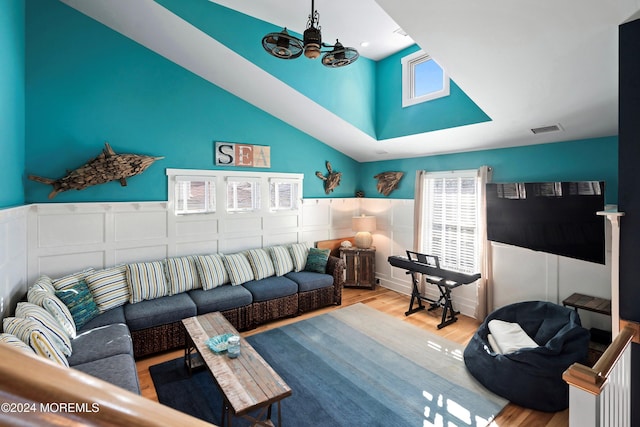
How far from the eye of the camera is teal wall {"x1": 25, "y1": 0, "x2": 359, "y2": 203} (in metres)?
3.24

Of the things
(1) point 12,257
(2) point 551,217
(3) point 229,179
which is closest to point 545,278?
(2) point 551,217

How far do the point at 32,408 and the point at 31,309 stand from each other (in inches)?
112

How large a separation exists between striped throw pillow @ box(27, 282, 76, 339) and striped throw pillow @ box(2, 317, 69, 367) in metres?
0.51

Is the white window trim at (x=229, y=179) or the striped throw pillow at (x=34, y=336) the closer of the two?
the striped throw pillow at (x=34, y=336)

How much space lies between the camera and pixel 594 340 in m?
3.21

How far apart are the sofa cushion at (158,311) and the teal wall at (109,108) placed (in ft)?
4.40

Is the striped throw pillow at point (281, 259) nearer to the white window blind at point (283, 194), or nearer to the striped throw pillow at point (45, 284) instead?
the white window blind at point (283, 194)

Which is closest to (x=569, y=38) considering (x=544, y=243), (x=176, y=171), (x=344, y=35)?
(x=544, y=243)

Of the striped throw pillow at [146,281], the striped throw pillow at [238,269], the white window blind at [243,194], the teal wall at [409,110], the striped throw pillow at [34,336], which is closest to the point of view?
the striped throw pillow at [34,336]

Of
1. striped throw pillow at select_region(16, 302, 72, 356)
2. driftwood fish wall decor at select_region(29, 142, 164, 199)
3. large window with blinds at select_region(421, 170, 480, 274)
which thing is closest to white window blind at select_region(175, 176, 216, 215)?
driftwood fish wall decor at select_region(29, 142, 164, 199)

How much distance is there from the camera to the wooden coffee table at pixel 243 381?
202 centimetres

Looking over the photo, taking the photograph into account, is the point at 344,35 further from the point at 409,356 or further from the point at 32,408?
the point at 32,408

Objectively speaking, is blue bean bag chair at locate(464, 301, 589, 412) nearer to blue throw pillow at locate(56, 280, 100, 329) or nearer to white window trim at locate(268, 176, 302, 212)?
white window trim at locate(268, 176, 302, 212)

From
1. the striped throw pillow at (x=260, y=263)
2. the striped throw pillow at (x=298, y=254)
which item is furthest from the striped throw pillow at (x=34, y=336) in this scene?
the striped throw pillow at (x=298, y=254)
